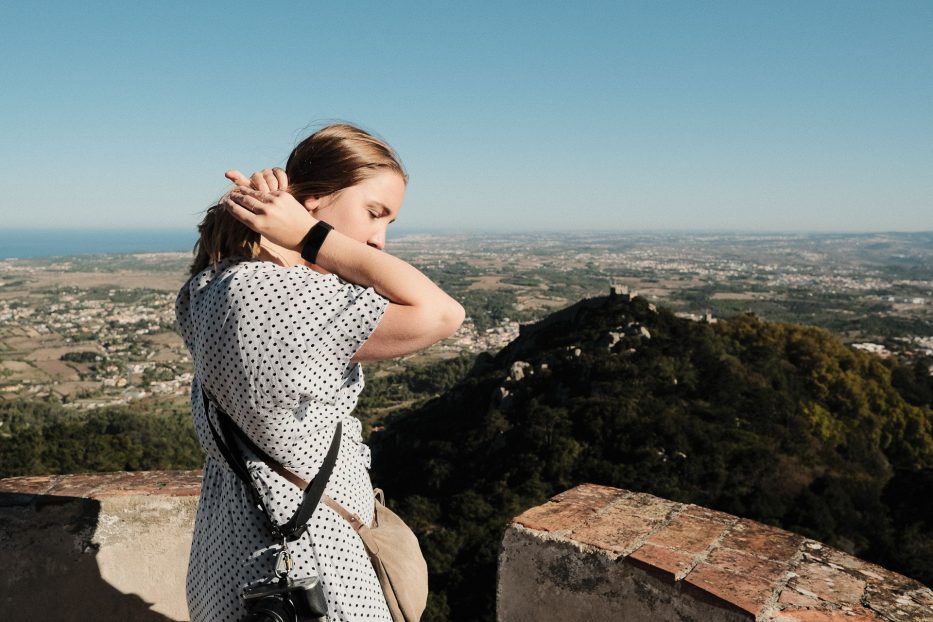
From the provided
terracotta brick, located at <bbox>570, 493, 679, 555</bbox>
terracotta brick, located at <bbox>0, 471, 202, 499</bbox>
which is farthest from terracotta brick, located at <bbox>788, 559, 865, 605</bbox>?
terracotta brick, located at <bbox>0, 471, 202, 499</bbox>

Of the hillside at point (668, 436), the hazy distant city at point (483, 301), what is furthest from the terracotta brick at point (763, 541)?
the hazy distant city at point (483, 301)

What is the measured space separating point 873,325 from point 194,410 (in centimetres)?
7160

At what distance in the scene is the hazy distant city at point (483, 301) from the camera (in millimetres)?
47375

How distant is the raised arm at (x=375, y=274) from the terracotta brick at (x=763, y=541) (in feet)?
4.42

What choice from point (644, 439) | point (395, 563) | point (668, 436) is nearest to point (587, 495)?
point (395, 563)

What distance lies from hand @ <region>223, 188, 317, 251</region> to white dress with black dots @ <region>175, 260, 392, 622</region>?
8 centimetres

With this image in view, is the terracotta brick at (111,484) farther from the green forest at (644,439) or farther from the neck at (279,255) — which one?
the green forest at (644,439)

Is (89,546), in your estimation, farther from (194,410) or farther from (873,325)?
(873,325)

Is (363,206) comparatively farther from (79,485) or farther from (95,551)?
(79,485)

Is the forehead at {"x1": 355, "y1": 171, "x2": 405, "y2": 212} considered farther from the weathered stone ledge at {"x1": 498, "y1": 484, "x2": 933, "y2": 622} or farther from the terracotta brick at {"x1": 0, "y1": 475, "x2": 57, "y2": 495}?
the terracotta brick at {"x1": 0, "y1": 475, "x2": 57, "y2": 495}

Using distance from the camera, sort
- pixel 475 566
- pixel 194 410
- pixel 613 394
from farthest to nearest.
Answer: pixel 613 394 → pixel 475 566 → pixel 194 410

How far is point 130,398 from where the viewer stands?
134 feet

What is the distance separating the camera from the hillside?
13.2m

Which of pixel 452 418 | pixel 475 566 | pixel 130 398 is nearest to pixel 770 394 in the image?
pixel 452 418
